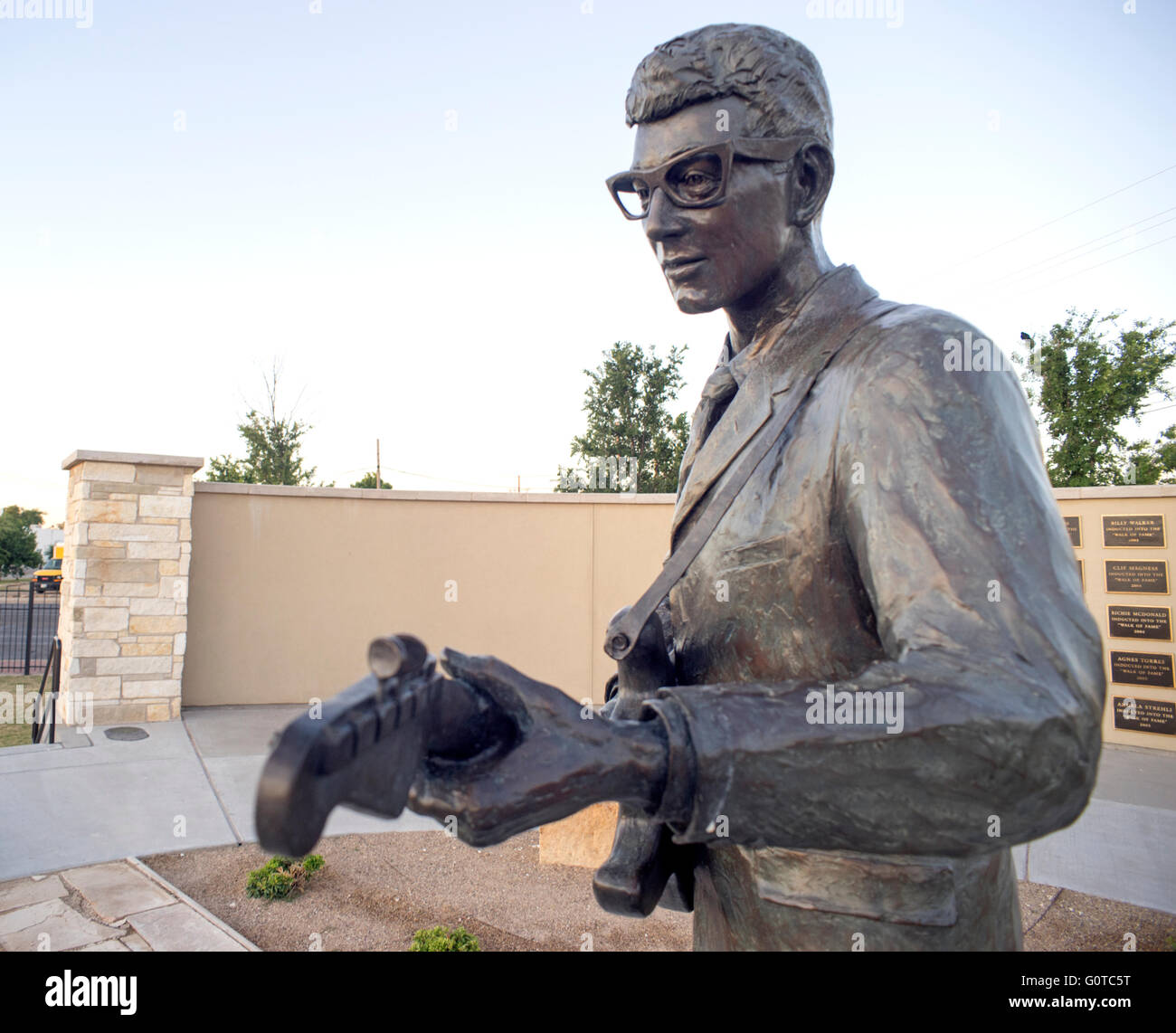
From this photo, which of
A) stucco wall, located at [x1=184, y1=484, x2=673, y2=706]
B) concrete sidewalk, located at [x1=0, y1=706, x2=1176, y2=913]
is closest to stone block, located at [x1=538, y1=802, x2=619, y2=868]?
concrete sidewalk, located at [x1=0, y1=706, x2=1176, y2=913]

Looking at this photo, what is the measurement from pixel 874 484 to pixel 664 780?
483 mm

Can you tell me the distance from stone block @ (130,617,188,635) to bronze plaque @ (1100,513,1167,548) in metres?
9.65

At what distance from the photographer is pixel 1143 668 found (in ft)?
27.7

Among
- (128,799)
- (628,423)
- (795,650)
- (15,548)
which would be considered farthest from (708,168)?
(15,548)

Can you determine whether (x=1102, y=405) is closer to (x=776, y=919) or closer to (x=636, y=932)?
(x=636, y=932)

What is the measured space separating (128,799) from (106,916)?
7.19 ft

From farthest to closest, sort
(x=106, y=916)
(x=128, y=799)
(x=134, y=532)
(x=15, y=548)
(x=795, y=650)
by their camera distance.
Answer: (x=15, y=548), (x=134, y=532), (x=128, y=799), (x=106, y=916), (x=795, y=650)

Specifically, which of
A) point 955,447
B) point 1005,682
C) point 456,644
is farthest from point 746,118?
point 456,644

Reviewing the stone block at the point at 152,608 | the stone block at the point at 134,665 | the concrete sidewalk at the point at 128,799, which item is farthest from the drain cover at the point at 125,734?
the stone block at the point at 152,608

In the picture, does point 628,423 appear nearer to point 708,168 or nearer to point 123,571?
point 123,571

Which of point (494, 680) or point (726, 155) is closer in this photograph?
point (494, 680)

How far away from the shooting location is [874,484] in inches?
42.4

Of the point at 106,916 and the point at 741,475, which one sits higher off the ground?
the point at 741,475

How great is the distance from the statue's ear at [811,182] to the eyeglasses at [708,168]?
0.03 metres
